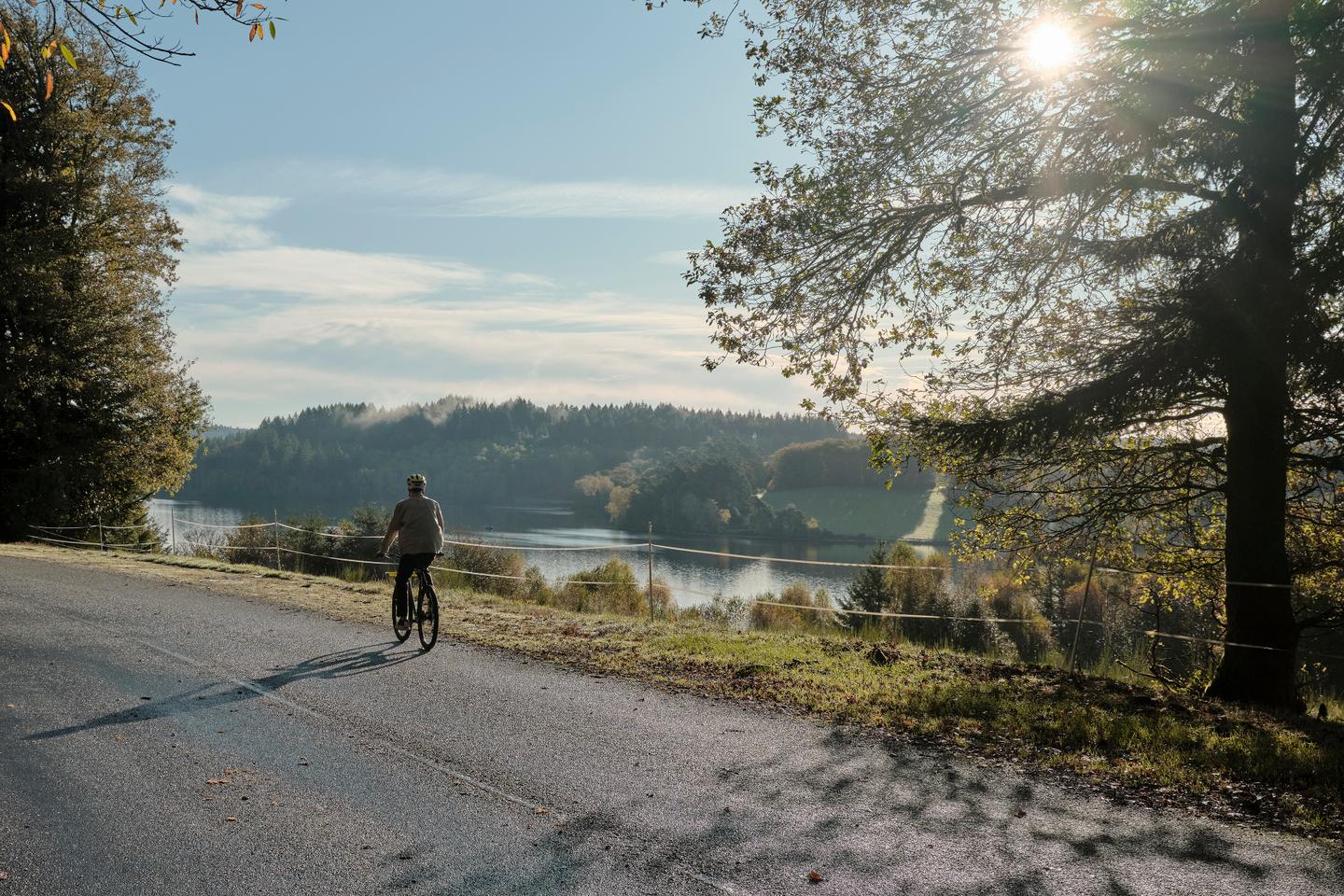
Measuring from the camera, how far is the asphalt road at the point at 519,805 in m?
4.14

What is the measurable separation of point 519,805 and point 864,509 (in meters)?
125

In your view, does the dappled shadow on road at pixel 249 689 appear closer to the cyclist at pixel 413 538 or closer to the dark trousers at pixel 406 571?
the dark trousers at pixel 406 571

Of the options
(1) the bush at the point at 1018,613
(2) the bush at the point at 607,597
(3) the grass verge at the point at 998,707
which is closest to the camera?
(3) the grass verge at the point at 998,707

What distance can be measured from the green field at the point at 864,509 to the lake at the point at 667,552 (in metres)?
9.66

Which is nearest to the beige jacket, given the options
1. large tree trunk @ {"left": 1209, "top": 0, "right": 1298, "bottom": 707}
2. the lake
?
large tree trunk @ {"left": 1209, "top": 0, "right": 1298, "bottom": 707}

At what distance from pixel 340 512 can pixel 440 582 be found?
124 metres

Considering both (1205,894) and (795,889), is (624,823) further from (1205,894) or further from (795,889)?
(1205,894)

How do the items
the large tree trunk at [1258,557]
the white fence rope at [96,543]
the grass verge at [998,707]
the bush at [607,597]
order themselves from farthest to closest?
1. the white fence rope at [96,543]
2. the bush at [607,597]
3. the large tree trunk at [1258,557]
4. the grass verge at [998,707]

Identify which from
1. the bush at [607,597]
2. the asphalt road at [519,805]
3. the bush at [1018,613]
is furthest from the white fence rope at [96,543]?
the bush at [1018,613]

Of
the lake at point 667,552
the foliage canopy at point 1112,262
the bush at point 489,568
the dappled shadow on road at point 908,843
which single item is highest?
the foliage canopy at point 1112,262

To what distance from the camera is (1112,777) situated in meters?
5.69

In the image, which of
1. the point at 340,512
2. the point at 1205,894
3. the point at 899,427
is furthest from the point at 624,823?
the point at 340,512

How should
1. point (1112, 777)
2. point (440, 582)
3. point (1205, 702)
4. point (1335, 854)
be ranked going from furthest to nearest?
point (440, 582), point (1205, 702), point (1112, 777), point (1335, 854)

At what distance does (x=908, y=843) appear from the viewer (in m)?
4.55
